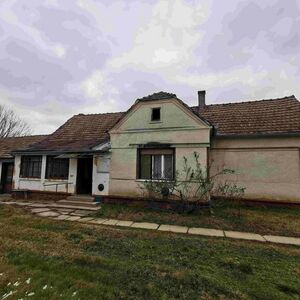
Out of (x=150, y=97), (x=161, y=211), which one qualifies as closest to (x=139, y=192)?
(x=161, y=211)

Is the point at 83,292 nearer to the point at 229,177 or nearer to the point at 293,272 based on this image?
the point at 293,272

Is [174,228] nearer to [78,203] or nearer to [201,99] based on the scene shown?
[78,203]

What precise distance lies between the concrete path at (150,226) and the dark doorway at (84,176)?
293 centimetres

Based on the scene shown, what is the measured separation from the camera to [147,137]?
38.6 ft

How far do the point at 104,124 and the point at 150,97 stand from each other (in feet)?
18.3

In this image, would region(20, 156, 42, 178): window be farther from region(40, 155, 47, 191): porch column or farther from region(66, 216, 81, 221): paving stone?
region(66, 216, 81, 221): paving stone

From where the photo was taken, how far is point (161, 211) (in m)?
10.2

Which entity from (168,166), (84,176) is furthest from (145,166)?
(84,176)

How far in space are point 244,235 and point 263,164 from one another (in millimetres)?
5983

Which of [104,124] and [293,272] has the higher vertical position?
[104,124]

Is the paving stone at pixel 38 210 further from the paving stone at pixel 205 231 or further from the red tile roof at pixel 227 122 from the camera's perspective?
the paving stone at pixel 205 231

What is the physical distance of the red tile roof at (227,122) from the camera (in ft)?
40.2

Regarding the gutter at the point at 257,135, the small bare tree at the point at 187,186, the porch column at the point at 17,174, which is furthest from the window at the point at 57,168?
the gutter at the point at 257,135

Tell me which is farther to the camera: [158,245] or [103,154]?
[103,154]
